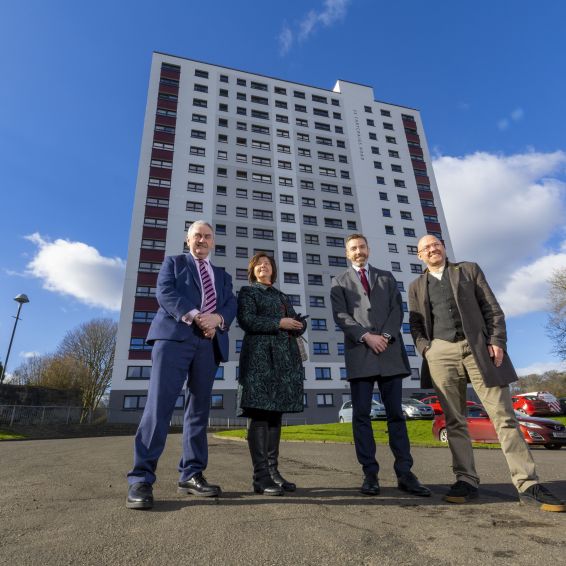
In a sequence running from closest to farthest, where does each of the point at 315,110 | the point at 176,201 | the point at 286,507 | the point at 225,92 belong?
1. the point at 286,507
2. the point at 176,201
3. the point at 225,92
4. the point at 315,110

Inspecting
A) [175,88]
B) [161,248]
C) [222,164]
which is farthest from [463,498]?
[175,88]

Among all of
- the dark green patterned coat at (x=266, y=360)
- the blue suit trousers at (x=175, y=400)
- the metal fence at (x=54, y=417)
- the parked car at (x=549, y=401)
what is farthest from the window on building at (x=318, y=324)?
the blue suit trousers at (x=175, y=400)

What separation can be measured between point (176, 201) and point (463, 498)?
38.5 m

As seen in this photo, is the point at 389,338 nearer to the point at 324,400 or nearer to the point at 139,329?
the point at 139,329

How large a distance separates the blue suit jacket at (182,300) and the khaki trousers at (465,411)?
1.95m

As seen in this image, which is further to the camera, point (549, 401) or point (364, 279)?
point (549, 401)

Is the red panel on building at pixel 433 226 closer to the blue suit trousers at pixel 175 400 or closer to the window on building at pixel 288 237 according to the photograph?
the window on building at pixel 288 237

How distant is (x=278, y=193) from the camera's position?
42875 mm

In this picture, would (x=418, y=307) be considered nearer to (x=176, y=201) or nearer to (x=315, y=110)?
(x=176, y=201)

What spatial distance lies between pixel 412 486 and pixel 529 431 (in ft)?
30.7

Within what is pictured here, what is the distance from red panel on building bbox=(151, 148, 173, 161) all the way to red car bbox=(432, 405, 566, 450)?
3742cm

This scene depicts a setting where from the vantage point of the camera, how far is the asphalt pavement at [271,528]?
1618 mm

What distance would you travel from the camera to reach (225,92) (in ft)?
152

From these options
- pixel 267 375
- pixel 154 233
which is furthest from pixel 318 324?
pixel 267 375
